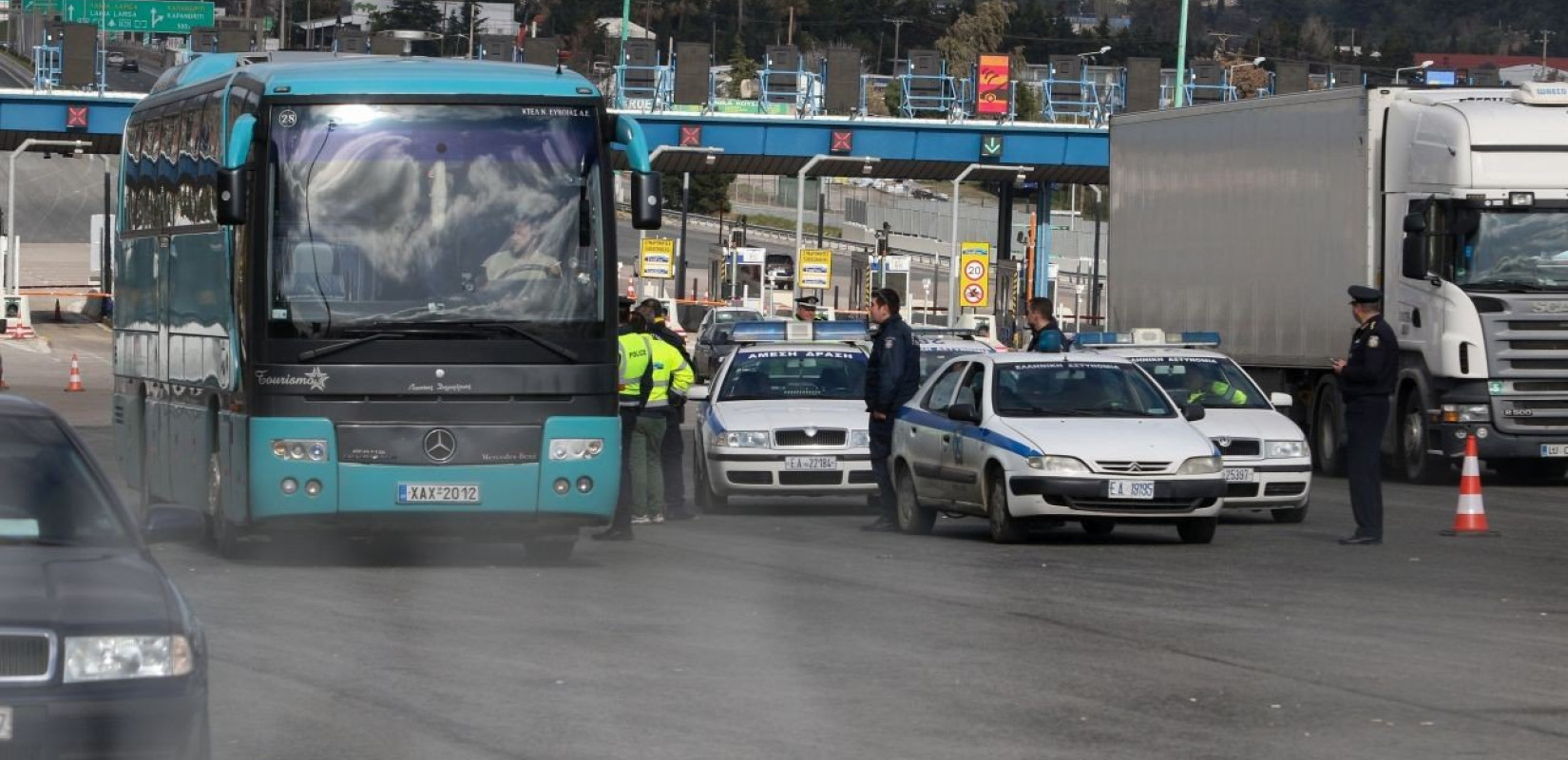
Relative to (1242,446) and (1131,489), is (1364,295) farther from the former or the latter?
(1131,489)

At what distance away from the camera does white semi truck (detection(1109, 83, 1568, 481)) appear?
25.5 m

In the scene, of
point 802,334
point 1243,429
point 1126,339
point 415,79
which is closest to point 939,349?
point 802,334

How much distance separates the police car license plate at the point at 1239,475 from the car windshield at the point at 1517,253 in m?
5.80

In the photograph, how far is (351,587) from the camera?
14.8m

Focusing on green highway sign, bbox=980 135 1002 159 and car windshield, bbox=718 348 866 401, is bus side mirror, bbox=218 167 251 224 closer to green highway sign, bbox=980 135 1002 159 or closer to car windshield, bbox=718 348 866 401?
car windshield, bbox=718 348 866 401

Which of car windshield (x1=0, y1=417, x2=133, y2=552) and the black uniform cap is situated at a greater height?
the black uniform cap

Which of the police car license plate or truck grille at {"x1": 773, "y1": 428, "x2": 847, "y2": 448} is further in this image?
truck grille at {"x1": 773, "y1": 428, "x2": 847, "y2": 448}

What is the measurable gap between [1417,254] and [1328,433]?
12.0 feet

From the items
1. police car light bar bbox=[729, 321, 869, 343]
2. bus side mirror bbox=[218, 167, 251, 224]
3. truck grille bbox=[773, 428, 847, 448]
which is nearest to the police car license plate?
truck grille bbox=[773, 428, 847, 448]

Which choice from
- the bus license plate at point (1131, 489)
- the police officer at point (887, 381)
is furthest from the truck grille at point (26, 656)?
the police officer at point (887, 381)

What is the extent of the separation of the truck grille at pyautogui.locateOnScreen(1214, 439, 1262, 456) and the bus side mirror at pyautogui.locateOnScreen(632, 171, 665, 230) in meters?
6.41

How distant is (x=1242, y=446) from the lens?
818 inches

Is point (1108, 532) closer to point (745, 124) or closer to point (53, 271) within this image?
point (745, 124)

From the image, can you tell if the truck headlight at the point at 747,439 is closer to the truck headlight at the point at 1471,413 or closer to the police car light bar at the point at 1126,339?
the police car light bar at the point at 1126,339
